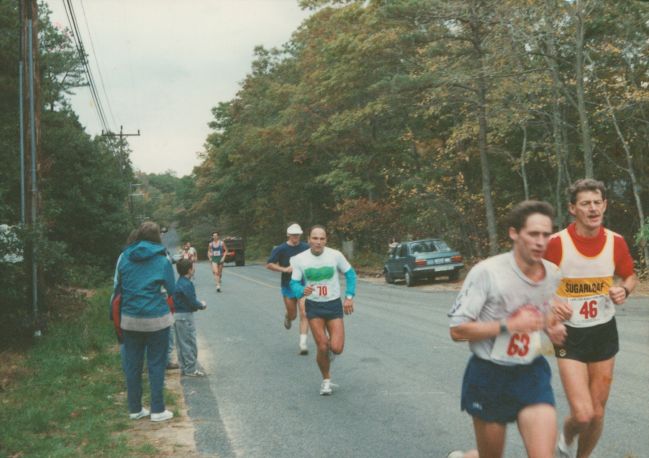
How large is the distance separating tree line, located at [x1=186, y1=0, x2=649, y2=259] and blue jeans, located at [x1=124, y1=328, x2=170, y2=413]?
45.2 feet

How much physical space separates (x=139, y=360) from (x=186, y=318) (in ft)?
7.26

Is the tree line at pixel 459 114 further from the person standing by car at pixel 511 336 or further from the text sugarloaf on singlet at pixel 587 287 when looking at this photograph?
the person standing by car at pixel 511 336

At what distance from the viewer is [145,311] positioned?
22.7 ft

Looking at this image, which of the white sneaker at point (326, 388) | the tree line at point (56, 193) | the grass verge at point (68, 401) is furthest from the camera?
the tree line at point (56, 193)

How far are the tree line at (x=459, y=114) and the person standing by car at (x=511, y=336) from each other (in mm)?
15027

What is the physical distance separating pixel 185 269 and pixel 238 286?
58.9 feet

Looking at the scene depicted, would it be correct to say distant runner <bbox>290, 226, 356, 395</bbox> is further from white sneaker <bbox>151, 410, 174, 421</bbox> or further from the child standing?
the child standing

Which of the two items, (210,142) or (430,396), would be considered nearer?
(430,396)

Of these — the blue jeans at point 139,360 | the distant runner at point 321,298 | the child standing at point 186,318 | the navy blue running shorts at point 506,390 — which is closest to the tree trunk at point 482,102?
the child standing at point 186,318

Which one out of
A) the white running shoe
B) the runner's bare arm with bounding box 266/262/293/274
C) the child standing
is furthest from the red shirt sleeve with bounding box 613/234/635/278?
the runner's bare arm with bounding box 266/262/293/274

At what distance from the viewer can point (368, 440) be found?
597cm

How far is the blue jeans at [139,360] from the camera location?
7027mm

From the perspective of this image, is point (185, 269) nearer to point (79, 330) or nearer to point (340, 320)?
point (340, 320)

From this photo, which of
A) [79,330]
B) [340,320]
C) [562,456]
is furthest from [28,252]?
[562,456]
